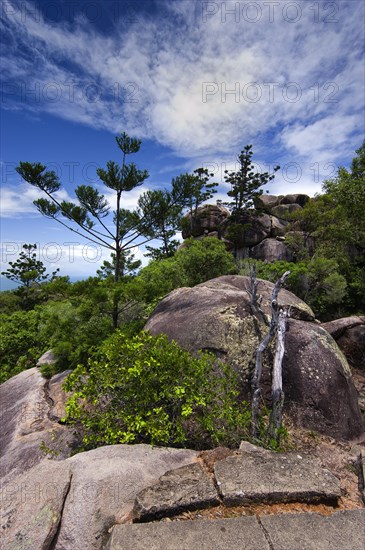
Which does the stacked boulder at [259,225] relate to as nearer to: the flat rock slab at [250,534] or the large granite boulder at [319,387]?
the large granite boulder at [319,387]

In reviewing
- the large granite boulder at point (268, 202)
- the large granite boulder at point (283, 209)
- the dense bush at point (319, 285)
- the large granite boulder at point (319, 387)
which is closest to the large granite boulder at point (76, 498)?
the large granite boulder at point (319, 387)

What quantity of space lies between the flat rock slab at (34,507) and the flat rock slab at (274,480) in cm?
158

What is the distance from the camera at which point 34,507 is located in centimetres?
261

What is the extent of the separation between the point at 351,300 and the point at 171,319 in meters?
14.3

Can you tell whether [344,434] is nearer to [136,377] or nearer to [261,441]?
[261,441]

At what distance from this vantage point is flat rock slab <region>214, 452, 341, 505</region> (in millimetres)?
2658

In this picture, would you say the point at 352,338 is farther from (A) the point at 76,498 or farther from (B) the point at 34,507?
(B) the point at 34,507

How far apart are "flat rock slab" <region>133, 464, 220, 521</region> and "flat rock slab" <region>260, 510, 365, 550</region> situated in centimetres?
55

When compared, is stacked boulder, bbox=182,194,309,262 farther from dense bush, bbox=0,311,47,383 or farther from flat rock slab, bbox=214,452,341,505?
flat rock slab, bbox=214,452,341,505

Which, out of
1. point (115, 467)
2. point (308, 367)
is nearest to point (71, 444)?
point (115, 467)

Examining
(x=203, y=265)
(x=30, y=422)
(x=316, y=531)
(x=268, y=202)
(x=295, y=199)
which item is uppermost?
(x=295, y=199)

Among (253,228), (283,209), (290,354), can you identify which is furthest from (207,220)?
(290,354)

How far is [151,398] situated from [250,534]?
2.19 meters

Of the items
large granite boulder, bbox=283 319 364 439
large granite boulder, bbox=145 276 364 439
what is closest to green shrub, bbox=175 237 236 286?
large granite boulder, bbox=145 276 364 439
